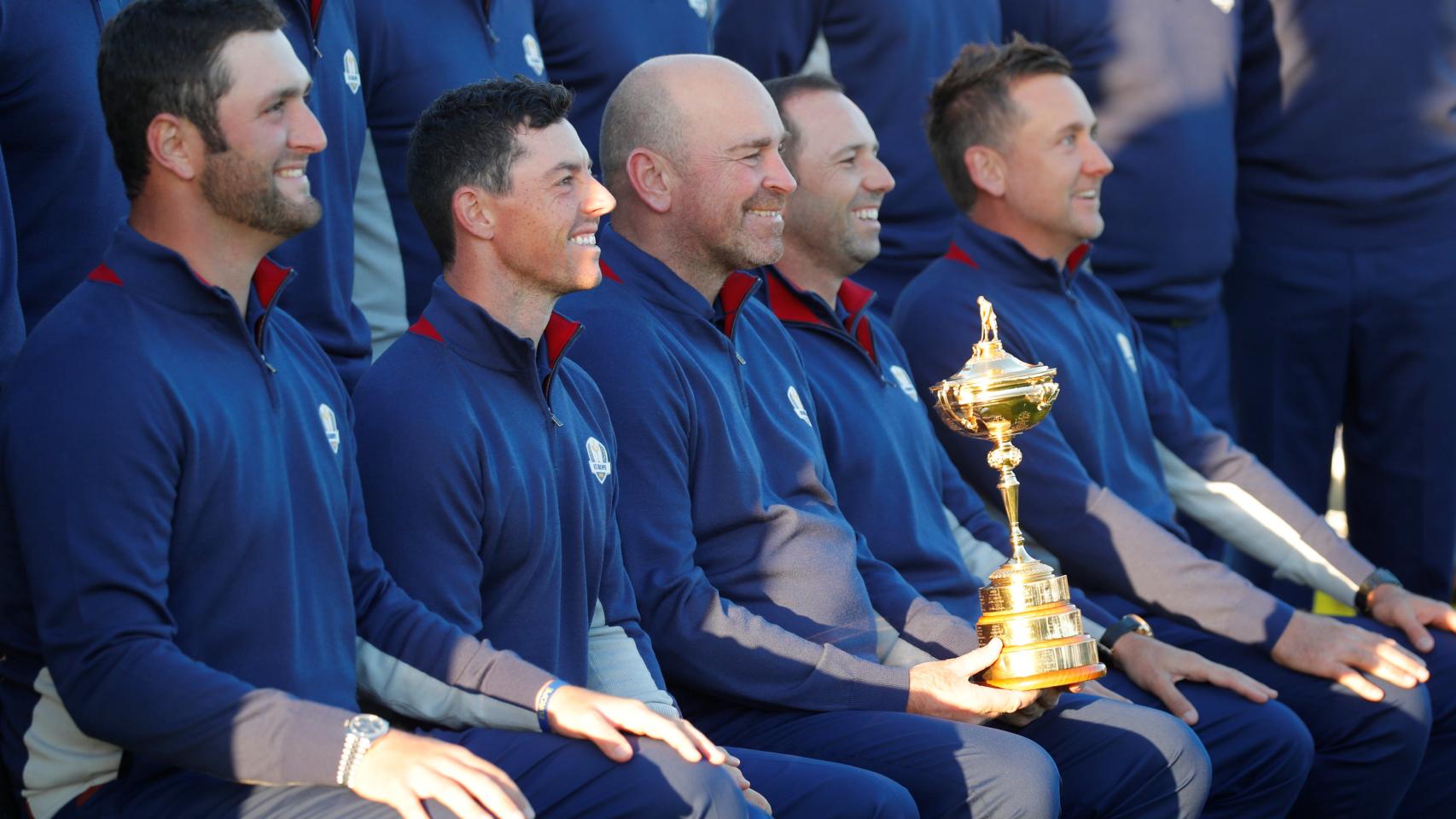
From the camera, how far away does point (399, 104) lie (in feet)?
14.4

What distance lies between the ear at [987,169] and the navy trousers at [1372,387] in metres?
1.50

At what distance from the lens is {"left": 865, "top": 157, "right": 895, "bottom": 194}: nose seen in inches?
181

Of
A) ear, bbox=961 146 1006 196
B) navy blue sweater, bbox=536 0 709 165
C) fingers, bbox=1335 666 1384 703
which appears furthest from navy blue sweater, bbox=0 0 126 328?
fingers, bbox=1335 666 1384 703

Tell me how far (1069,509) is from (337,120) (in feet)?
6.28

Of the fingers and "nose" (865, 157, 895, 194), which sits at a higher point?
"nose" (865, 157, 895, 194)

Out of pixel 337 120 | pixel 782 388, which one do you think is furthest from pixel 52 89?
pixel 782 388

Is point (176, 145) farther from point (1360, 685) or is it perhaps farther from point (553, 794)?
point (1360, 685)

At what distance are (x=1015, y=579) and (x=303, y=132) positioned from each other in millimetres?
1610

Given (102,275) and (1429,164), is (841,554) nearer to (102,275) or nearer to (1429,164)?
(102,275)

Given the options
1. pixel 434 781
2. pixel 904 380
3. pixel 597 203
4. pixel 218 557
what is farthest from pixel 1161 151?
pixel 434 781

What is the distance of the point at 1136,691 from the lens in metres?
4.37

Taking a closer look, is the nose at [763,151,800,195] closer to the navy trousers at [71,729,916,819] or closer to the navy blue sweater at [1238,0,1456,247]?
the navy trousers at [71,729,916,819]

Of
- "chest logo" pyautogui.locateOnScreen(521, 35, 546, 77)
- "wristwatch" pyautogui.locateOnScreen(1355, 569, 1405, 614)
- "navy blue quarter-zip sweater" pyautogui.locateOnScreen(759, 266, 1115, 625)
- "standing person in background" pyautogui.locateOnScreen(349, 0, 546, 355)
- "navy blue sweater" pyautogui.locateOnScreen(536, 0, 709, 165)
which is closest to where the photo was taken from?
"navy blue quarter-zip sweater" pyautogui.locateOnScreen(759, 266, 1115, 625)

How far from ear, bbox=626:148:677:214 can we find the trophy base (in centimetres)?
121
